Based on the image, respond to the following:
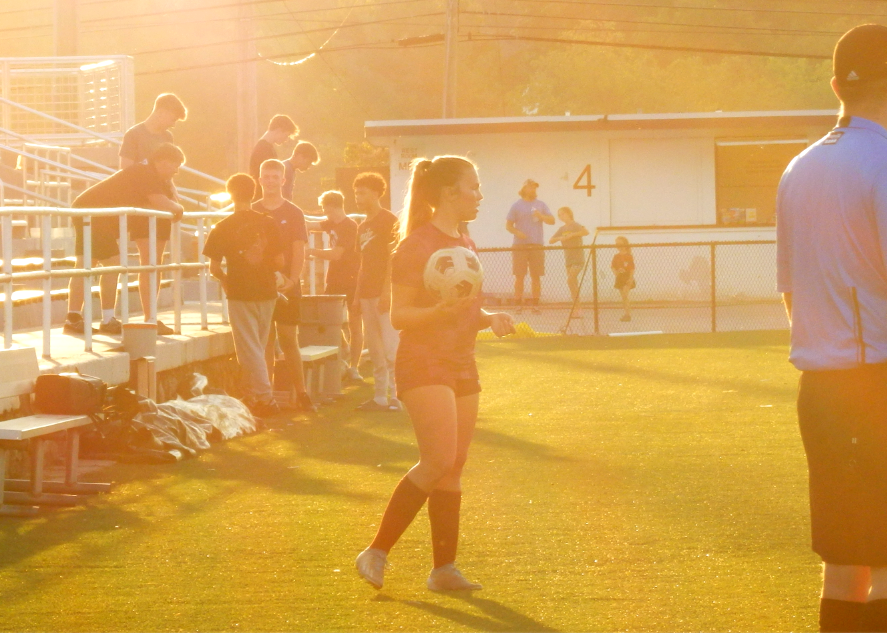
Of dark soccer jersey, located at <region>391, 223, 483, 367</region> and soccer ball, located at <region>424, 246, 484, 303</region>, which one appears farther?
dark soccer jersey, located at <region>391, 223, 483, 367</region>

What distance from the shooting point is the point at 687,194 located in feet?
86.7

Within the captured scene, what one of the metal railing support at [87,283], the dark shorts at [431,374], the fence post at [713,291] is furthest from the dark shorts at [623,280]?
the dark shorts at [431,374]

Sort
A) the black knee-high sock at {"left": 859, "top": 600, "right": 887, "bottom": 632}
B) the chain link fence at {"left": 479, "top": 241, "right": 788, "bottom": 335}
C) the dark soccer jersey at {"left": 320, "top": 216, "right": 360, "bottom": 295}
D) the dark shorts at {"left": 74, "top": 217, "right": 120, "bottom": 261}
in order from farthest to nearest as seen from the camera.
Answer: the chain link fence at {"left": 479, "top": 241, "right": 788, "bottom": 335}, the dark soccer jersey at {"left": 320, "top": 216, "right": 360, "bottom": 295}, the dark shorts at {"left": 74, "top": 217, "right": 120, "bottom": 261}, the black knee-high sock at {"left": 859, "top": 600, "right": 887, "bottom": 632}

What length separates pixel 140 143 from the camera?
1180 centimetres

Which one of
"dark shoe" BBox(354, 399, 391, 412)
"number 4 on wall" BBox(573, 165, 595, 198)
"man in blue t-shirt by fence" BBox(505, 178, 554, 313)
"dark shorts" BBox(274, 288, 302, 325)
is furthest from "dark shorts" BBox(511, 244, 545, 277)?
"dark shorts" BBox(274, 288, 302, 325)

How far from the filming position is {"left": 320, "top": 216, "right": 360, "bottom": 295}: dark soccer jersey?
1300 cm

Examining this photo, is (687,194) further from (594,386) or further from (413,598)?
(413,598)

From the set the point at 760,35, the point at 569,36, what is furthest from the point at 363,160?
the point at 760,35

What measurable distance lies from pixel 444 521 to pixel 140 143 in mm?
7425

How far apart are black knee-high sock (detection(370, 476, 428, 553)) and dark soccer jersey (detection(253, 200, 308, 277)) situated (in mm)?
5691

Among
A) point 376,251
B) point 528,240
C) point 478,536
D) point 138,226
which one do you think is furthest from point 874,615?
point 528,240

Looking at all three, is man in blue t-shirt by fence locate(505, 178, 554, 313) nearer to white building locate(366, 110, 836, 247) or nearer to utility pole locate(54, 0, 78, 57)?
white building locate(366, 110, 836, 247)

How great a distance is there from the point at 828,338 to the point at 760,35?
196 feet

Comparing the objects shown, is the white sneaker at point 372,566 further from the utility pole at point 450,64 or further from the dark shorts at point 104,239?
the utility pole at point 450,64
